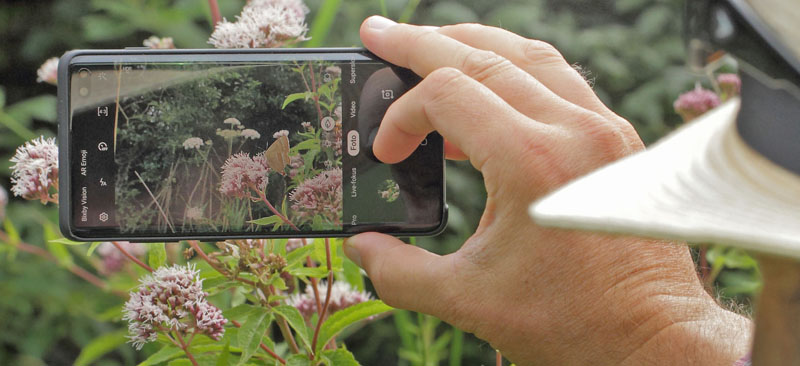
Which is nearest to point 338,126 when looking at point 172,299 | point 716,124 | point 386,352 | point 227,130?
point 227,130

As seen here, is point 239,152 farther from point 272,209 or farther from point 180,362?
point 180,362

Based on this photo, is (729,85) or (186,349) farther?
(729,85)

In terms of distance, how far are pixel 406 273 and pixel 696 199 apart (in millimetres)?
355

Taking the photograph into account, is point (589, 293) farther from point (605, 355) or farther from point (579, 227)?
point (579, 227)

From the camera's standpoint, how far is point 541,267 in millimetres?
486

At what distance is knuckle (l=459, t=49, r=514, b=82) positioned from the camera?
559 millimetres

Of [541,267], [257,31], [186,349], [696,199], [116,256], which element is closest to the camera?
[696,199]

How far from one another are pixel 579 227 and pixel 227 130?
52 centimetres

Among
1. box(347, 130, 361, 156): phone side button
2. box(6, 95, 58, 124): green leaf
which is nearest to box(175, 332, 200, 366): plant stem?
box(347, 130, 361, 156): phone side button

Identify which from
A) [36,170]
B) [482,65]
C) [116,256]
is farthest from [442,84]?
Answer: [116,256]

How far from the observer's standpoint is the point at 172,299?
1.95 ft

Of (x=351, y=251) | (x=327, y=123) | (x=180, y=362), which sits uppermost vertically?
(x=327, y=123)

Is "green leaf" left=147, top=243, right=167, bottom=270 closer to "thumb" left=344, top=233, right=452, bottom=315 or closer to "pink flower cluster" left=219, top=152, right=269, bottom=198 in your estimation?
"pink flower cluster" left=219, top=152, right=269, bottom=198

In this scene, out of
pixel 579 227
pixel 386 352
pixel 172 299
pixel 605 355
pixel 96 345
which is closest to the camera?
pixel 579 227
